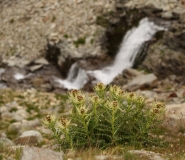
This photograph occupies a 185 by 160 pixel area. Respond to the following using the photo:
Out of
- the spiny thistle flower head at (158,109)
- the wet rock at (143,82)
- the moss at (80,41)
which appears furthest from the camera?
the moss at (80,41)

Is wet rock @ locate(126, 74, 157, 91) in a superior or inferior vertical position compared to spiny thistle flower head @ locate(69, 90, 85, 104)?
inferior

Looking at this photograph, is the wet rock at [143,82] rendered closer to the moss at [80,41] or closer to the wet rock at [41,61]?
the moss at [80,41]

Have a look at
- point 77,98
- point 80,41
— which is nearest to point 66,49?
point 80,41

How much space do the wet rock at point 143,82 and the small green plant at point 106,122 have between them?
10884 millimetres

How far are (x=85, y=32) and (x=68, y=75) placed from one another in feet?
11.5

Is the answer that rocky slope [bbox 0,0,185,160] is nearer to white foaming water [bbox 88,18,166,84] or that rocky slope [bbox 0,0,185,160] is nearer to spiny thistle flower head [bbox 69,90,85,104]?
white foaming water [bbox 88,18,166,84]

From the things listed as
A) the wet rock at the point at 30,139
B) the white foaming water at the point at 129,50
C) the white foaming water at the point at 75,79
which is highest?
the wet rock at the point at 30,139

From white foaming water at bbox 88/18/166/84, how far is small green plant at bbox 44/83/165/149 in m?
14.0

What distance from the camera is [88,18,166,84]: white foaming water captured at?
21.2 meters

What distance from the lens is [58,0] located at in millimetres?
27453

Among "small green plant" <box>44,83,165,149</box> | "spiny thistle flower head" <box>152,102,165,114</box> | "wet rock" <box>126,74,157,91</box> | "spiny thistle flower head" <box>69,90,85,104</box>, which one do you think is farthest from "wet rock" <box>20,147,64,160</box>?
"wet rock" <box>126,74,157,91</box>

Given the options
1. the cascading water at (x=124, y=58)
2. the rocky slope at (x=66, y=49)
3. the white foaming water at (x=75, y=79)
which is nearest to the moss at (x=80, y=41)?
the rocky slope at (x=66, y=49)

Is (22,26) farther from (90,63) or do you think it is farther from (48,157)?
(48,157)

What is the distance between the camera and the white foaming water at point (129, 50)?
2117cm
